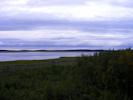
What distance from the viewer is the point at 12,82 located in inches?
463

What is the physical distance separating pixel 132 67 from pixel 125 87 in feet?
4.33

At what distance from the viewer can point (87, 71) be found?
12.2 m

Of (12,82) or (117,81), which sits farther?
(12,82)

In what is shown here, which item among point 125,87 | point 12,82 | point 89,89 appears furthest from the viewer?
point 12,82

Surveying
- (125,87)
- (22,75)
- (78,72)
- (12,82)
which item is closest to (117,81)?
(125,87)

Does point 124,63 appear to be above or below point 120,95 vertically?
above

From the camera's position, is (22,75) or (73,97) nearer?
(73,97)

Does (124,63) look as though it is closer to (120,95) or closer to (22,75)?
(120,95)

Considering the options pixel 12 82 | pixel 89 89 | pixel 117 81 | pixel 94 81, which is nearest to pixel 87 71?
pixel 94 81

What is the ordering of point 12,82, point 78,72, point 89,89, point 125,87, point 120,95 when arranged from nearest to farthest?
point 120,95 → point 125,87 → point 89,89 → point 12,82 → point 78,72

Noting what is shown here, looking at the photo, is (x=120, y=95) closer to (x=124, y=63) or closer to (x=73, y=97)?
(x=124, y=63)

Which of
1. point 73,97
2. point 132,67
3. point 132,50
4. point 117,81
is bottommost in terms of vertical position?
point 73,97

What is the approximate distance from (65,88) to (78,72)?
4.76 metres

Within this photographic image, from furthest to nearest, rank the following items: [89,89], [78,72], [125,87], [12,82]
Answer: [78,72] → [12,82] → [89,89] → [125,87]
